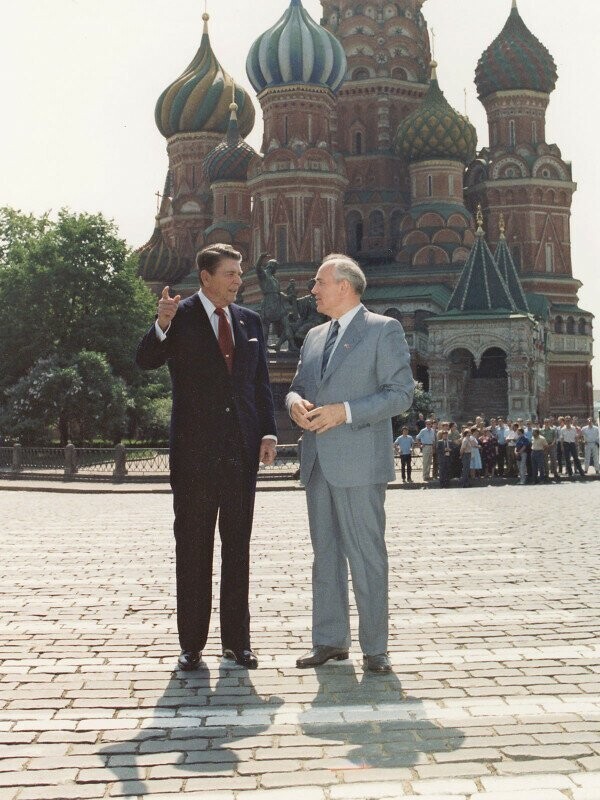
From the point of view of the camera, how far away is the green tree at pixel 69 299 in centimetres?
3434

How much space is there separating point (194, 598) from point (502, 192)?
55871 millimetres

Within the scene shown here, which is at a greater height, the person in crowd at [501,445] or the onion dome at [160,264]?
the onion dome at [160,264]

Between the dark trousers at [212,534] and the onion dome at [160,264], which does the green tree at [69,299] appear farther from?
the dark trousers at [212,534]

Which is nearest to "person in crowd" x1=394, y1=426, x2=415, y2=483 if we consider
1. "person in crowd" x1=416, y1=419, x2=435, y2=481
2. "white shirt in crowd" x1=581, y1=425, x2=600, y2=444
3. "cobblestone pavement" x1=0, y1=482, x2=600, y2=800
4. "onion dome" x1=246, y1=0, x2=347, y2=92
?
"person in crowd" x1=416, y1=419, x2=435, y2=481

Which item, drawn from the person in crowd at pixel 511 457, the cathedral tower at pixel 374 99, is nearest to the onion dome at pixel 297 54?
the cathedral tower at pixel 374 99

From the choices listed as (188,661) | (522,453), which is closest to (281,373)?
(522,453)

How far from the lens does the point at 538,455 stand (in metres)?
22.3

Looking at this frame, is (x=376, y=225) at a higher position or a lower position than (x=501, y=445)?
higher

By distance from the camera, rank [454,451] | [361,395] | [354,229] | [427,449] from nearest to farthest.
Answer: [361,395], [454,451], [427,449], [354,229]

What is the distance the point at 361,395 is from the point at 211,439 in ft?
2.79

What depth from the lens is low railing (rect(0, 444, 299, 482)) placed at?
2316 cm

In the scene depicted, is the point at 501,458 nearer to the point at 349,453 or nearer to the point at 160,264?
the point at 349,453

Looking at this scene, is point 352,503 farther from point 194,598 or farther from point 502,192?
point 502,192

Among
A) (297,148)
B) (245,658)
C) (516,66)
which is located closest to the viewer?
(245,658)
